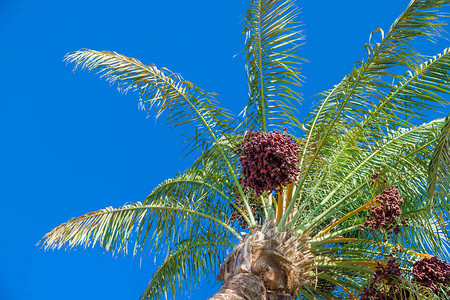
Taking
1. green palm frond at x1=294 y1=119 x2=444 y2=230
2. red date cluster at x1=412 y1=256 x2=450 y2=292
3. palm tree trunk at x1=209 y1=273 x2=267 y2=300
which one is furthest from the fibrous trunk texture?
red date cluster at x1=412 y1=256 x2=450 y2=292

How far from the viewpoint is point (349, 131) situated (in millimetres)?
6227

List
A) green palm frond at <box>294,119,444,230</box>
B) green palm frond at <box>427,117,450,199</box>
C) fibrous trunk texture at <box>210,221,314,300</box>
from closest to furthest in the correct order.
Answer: green palm frond at <box>427,117,450,199</box> < fibrous trunk texture at <box>210,221,314,300</box> < green palm frond at <box>294,119,444,230</box>

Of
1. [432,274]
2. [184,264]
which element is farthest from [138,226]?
[432,274]

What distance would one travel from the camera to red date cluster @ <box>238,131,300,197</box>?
4945 mm

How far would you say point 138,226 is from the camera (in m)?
6.35

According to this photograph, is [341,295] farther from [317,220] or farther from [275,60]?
[275,60]

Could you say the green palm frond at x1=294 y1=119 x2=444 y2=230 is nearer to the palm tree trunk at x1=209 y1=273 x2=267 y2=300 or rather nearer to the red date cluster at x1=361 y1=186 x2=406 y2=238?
the red date cluster at x1=361 y1=186 x2=406 y2=238

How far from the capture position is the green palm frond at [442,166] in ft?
13.9

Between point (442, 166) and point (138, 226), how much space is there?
3870mm

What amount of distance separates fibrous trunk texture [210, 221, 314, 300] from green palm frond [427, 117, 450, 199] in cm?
155

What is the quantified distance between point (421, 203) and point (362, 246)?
94 centimetres

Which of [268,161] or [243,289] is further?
[268,161]

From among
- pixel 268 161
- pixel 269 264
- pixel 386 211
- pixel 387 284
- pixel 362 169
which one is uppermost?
pixel 362 169

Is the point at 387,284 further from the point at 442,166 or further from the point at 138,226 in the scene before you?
the point at 138,226
